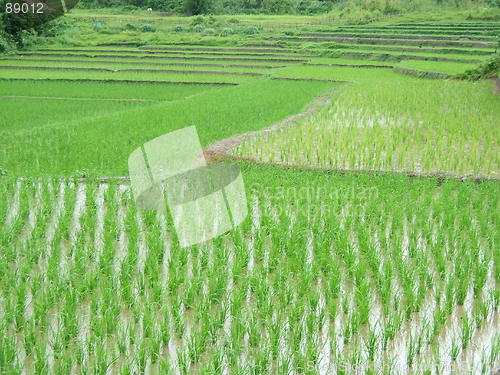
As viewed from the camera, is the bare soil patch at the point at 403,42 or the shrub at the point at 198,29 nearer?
the bare soil patch at the point at 403,42

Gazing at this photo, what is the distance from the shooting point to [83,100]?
12.7m

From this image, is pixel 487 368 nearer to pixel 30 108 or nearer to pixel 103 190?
pixel 103 190

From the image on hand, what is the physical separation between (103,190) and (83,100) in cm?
759

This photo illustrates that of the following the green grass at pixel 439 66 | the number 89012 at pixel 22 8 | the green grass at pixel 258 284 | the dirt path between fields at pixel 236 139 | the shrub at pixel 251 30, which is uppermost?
the number 89012 at pixel 22 8

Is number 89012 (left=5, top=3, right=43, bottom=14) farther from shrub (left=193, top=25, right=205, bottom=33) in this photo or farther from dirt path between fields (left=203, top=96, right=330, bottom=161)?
dirt path between fields (left=203, top=96, right=330, bottom=161)

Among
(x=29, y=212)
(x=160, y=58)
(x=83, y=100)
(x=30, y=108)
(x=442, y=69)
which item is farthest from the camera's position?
(x=160, y=58)

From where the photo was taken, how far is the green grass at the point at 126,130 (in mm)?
6723

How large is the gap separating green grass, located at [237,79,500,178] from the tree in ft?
107

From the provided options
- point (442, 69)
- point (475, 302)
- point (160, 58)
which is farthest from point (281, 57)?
point (475, 302)

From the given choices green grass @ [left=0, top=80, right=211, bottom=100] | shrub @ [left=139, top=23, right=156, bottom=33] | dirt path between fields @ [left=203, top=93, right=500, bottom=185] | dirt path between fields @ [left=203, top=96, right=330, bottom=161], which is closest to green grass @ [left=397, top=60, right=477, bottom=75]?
green grass @ [left=0, top=80, right=211, bottom=100]

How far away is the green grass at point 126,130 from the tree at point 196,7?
30995 mm

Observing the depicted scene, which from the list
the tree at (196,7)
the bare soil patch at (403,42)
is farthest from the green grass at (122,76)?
the tree at (196,7)

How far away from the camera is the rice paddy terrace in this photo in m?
2.88

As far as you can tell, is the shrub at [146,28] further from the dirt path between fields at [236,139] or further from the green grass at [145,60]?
the dirt path between fields at [236,139]
